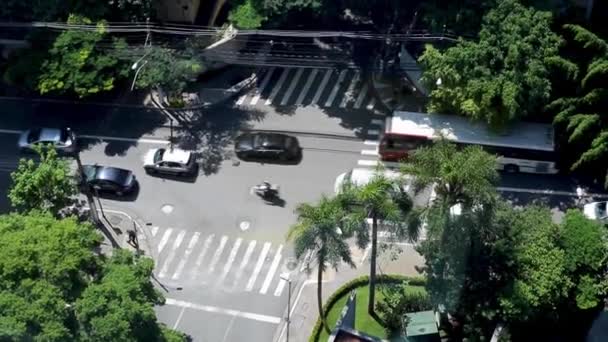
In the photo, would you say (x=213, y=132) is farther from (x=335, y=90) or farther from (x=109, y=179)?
(x=335, y=90)

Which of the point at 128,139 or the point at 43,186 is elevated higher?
the point at 128,139

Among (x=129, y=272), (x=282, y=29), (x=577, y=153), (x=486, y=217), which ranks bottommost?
(x=129, y=272)

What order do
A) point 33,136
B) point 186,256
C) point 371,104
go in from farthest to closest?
point 371,104
point 33,136
point 186,256

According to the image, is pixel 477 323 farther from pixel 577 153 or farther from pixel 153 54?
pixel 153 54

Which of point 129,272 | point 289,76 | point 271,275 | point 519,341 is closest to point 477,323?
point 519,341

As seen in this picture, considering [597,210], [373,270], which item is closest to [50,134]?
[373,270]

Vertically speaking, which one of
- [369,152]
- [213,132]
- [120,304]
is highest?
[369,152]

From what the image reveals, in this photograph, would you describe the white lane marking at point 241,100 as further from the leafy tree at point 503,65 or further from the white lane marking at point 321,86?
the leafy tree at point 503,65
